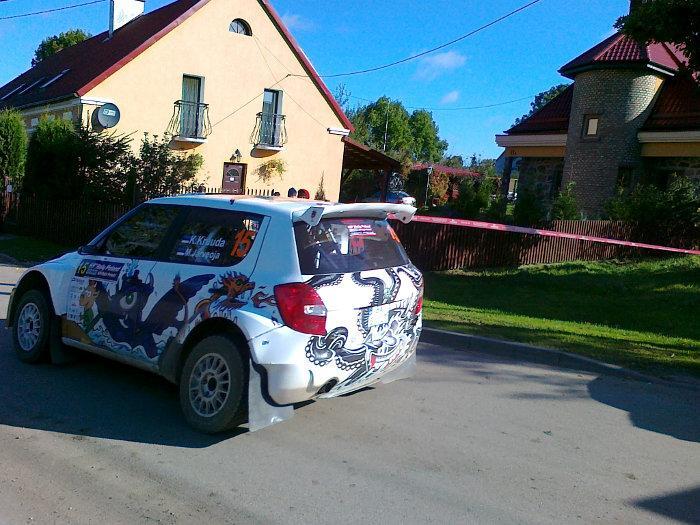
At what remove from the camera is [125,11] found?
95.0ft

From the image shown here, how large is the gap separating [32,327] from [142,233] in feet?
5.12

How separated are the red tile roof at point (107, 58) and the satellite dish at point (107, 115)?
41.6 inches

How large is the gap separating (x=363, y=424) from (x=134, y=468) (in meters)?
1.78

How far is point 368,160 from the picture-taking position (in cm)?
3034

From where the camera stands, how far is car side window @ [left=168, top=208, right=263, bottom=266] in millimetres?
4938

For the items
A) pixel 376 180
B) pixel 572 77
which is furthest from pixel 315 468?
pixel 376 180

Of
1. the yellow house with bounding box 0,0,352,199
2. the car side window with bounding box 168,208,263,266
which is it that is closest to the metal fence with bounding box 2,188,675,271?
the yellow house with bounding box 0,0,352,199

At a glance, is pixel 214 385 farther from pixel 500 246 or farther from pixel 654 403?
pixel 500 246

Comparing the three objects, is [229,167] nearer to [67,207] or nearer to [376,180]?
[67,207]

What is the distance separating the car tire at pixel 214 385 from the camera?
15.2 ft

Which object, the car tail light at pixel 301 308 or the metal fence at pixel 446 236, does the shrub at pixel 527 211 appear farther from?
the car tail light at pixel 301 308

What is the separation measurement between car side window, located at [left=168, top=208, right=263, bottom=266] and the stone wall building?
20.0m

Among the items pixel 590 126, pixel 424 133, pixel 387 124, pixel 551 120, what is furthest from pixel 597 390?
pixel 424 133

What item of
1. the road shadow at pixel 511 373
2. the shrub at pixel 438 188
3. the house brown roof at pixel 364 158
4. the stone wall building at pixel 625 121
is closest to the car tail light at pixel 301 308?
the road shadow at pixel 511 373
